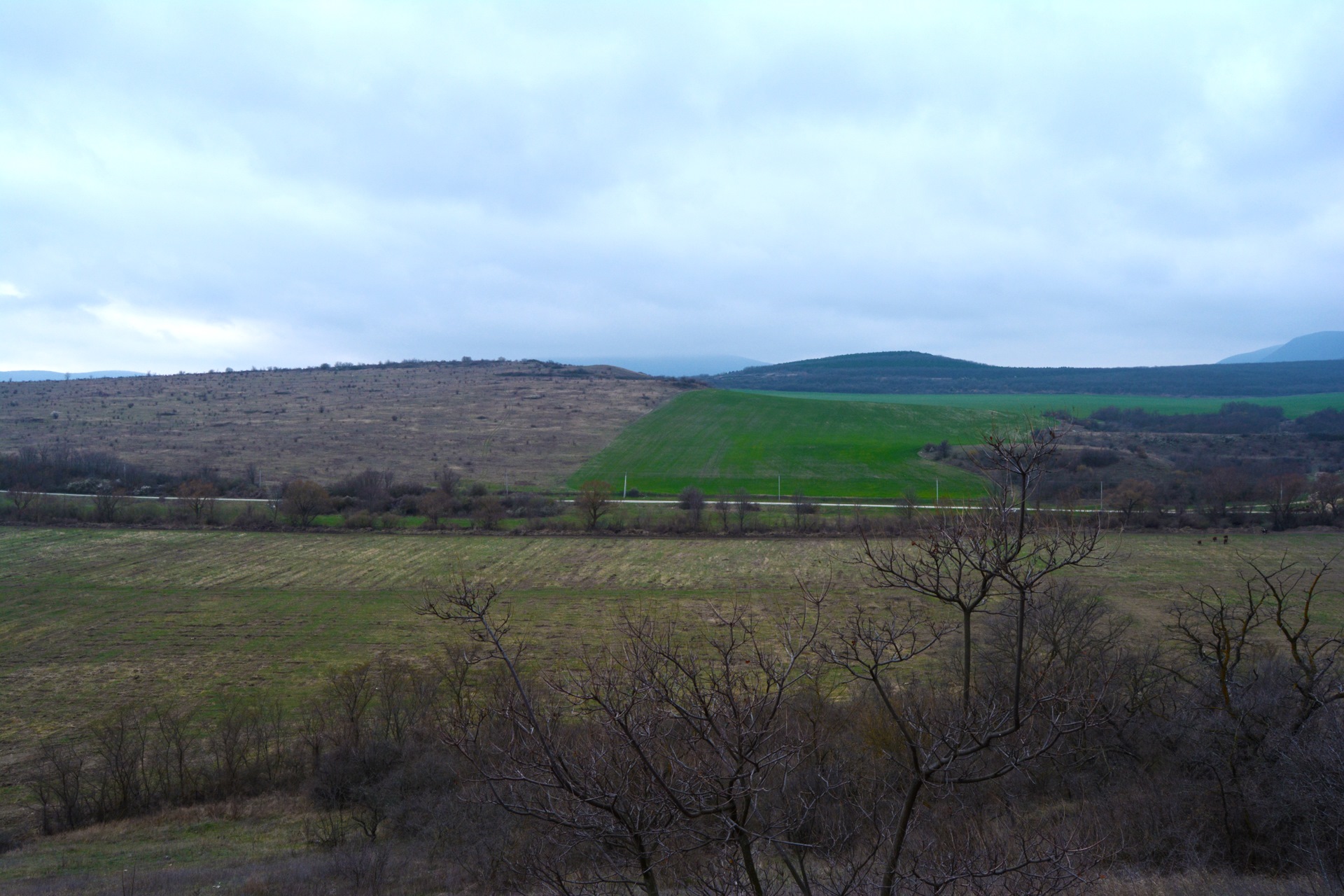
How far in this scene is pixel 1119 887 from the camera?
1002 cm

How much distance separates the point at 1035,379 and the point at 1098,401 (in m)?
34.7

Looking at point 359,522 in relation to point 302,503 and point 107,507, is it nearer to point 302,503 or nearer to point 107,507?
point 302,503

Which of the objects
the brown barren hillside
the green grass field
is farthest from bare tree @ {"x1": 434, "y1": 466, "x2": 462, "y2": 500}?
the green grass field

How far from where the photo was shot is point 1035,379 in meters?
148

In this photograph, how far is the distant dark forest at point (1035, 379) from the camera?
131m

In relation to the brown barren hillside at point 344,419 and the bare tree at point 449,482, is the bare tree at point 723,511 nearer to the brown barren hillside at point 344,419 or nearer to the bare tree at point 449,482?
the brown barren hillside at point 344,419

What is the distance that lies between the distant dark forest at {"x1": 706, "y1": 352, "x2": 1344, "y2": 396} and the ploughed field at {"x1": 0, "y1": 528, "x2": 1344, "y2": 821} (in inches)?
3682

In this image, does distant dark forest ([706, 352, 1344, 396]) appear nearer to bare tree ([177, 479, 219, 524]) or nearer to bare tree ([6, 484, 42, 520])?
bare tree ([177, 479, 219, 524])

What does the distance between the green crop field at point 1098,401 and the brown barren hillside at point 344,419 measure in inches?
1166

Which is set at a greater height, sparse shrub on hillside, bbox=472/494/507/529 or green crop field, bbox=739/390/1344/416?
green crop field, bbox=739/390/1344/416

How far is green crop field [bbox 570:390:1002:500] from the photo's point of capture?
6344 cm

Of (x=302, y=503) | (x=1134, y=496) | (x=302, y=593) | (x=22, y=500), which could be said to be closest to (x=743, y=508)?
(x=1134, y=496)

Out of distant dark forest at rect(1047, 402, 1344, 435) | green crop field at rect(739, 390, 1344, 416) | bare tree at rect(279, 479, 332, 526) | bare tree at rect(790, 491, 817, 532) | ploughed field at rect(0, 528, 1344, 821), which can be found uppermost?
green crop field at rect(739, 390, 1344, 416)

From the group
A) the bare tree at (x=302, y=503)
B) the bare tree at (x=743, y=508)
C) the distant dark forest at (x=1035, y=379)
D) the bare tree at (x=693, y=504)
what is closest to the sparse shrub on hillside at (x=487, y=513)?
the bare tree at (x=302, y=503)
